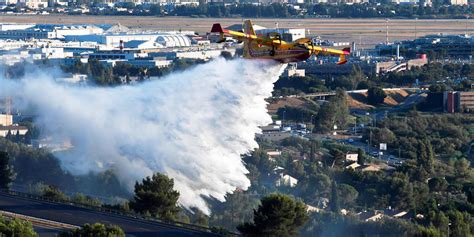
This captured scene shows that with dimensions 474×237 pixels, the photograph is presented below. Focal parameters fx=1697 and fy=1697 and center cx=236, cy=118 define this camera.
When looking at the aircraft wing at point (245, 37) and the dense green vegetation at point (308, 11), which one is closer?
the aircraft wing at point (245, 37)

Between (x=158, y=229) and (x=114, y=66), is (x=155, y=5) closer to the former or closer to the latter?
(x=114, y=66)

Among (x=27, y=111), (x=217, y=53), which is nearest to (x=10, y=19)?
(x=217, y=53)

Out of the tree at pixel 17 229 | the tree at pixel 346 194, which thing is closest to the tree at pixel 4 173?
the tree at pixel 346 194

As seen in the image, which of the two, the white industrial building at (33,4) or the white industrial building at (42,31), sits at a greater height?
the white industrial building at (42,31)

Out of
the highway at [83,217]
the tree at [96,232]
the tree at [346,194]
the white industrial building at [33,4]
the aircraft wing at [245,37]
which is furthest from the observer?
the white industrial building at [33,4]

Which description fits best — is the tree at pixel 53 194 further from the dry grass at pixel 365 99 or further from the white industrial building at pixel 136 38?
the white industrial building at pixel 136 38

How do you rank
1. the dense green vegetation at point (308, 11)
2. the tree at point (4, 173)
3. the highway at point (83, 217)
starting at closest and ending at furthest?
1. the highway at point (83, 217)
2. the tree at point (4, 173)
3. the dense green vegetation at point (308, 11)
